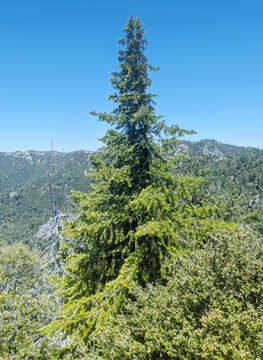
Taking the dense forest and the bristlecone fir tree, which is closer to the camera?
the dense forest

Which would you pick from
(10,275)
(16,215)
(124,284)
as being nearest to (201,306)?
(124,284)

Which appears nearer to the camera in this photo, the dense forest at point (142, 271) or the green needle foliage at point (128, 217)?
the dense forest at point (142, 271)

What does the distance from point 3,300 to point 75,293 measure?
4.76 metres

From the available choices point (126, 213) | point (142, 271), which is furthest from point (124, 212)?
point (142, 271)

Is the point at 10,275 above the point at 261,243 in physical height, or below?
below

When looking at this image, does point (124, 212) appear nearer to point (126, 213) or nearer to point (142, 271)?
point (126, 213)

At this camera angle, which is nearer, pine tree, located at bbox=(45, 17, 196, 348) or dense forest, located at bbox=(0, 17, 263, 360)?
dense forest, located at bbox=(0, 17, 263, 360)

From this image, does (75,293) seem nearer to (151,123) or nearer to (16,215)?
(151,123)

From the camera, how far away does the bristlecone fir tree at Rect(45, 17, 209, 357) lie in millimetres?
5867

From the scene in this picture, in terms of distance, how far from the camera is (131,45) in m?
8.94

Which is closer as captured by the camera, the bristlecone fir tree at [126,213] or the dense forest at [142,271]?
the dense forest at [142,271]

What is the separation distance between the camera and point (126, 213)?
23.5 ft

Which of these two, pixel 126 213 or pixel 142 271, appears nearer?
pixel 142 271

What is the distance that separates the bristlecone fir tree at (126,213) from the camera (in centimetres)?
587
